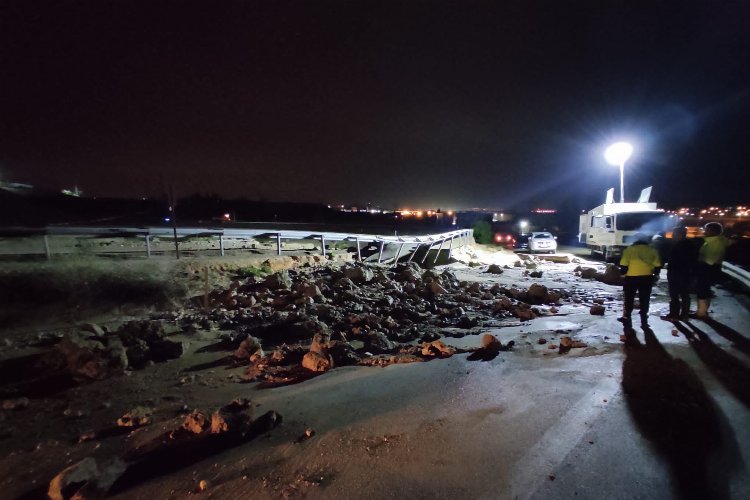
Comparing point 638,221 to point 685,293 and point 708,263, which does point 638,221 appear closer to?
point 708,263

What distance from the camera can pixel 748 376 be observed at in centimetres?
440

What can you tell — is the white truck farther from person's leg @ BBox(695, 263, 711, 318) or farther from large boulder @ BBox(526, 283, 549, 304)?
person's leg @ BBox(695, 263, 711, 318)

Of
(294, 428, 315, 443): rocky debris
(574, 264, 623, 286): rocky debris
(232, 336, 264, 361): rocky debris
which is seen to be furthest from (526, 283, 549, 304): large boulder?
(294, 428, 315, 443): rocky debris

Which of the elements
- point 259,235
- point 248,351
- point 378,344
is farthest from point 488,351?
point 259,235

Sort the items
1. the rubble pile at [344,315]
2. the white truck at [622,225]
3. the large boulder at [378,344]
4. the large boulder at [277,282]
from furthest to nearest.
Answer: the white truck at [622,225] → the large boulder at [277,282] → the large boulder at [378,344] → the rubble pile at [344,315]

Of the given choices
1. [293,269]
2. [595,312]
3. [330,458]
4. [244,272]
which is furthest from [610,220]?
[330,458]

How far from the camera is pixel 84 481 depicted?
2.93 meters

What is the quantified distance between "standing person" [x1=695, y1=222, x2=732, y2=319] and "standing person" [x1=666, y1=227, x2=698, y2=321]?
158 mm

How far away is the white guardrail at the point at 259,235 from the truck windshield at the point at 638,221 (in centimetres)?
740

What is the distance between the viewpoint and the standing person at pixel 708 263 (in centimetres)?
689

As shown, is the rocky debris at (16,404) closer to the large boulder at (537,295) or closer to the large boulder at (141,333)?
the large boulder at (141,333)

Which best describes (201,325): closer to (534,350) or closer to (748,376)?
(534,350)

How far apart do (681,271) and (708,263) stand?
0.61m

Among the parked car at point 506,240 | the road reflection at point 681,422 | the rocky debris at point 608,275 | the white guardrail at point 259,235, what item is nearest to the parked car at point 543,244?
the parked car at point 506,240
